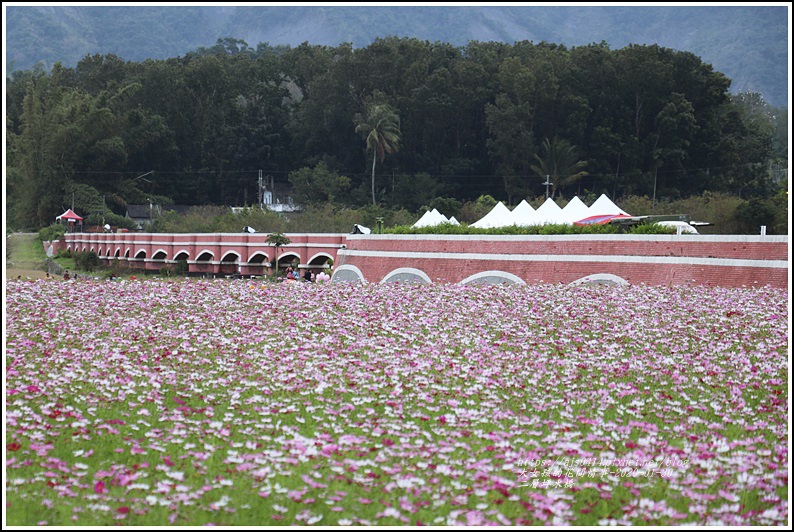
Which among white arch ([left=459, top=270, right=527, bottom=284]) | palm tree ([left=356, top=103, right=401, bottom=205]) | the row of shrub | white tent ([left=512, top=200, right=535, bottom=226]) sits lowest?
white arch ([left=459, top=270, right=527, bottom=284])

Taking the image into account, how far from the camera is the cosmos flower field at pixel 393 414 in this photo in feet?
25.7

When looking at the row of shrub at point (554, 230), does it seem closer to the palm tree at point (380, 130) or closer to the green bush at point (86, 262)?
the green bush at point (86, 262)

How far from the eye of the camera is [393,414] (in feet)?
33.1

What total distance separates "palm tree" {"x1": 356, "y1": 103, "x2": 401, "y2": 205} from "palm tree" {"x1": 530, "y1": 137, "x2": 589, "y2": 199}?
11896 mm

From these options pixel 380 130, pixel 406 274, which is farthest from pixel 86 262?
pixel 380 130

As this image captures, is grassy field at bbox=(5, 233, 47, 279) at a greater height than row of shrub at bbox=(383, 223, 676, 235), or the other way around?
row of shrub at bbox=(383, 223, 676, 235)

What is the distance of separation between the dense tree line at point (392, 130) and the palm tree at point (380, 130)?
241 mm

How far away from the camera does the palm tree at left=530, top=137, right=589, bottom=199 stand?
72000mm

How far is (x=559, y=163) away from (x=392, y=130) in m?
14.0

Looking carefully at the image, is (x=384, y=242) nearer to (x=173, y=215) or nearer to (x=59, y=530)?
(x=59, y=530)

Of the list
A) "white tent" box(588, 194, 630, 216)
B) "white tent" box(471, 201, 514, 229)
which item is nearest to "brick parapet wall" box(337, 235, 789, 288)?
"white tent" box(471, 201, 514, 229)

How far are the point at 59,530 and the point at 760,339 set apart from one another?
422 inches

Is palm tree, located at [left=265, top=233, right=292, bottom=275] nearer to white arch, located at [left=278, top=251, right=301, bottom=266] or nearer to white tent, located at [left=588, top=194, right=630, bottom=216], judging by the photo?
white arch, located at [left=278, top=251, right=301, bottom=266]

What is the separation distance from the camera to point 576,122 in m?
73.1
